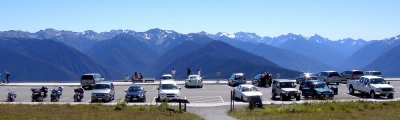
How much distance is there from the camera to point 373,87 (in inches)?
1994

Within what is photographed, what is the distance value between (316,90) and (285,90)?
2850mm

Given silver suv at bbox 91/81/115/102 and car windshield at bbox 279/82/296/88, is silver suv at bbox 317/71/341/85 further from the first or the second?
silver suv at bbox 91/81/115/102

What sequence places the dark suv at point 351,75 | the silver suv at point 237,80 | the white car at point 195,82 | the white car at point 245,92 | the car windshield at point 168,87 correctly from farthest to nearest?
the dark suv at point 351,75 < the silver suv at point 237,80 < the white car at point 195,82 < the car windshield at point 168,87 < the white car at point 245,92

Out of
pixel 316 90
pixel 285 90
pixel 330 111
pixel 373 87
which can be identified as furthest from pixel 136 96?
pixel 373 87

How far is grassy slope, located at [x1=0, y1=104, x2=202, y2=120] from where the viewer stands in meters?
33.2

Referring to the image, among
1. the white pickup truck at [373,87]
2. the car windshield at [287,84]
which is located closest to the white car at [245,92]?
the car windshield at [287,84]

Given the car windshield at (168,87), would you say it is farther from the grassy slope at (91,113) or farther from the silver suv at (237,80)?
the silver suv at (237,80)

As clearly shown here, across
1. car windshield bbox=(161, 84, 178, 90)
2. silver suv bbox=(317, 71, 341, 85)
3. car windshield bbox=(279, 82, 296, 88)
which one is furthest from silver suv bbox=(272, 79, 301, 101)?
silver suv bbox=(317, 71, 341, 85)

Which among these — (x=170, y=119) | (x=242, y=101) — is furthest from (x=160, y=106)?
(x=242, y=101)

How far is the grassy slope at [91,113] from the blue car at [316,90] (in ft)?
52.4

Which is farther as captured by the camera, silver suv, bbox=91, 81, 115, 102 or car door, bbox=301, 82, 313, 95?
car door, bbox=301, 82, 313, 95

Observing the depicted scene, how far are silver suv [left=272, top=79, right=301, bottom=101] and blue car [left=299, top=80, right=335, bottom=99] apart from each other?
135cm

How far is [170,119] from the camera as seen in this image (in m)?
32.9

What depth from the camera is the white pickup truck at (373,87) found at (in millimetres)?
50000
